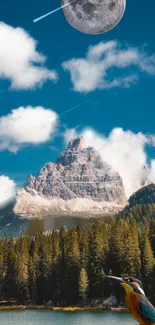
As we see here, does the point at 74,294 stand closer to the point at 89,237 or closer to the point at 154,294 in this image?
the point at 89,237

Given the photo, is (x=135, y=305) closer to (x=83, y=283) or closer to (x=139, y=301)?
(x=139, y=301)

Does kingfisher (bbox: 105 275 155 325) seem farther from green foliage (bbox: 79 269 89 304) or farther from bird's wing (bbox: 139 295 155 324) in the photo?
green foliage (bbox: 79 269 89 304)

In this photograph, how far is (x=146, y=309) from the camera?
20.5 ft

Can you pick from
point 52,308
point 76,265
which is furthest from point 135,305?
point 76,265


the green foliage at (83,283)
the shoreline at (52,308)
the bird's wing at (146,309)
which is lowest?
the bird's wing at (146,309)

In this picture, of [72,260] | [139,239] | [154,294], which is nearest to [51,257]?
[72,260]

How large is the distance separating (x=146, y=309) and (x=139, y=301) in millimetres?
155

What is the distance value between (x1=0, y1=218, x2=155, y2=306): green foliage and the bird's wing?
7358 centimetres

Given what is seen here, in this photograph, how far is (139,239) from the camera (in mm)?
87750

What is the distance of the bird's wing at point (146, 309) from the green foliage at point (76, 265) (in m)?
73.6

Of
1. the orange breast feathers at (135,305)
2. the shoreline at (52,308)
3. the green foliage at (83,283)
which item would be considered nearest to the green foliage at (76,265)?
the green foliage at (83,283)

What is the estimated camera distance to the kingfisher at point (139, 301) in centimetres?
619

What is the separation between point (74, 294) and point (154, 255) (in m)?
18.1

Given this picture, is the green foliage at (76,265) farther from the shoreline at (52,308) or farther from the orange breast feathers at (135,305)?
the orange breast feathers at (135,305)
